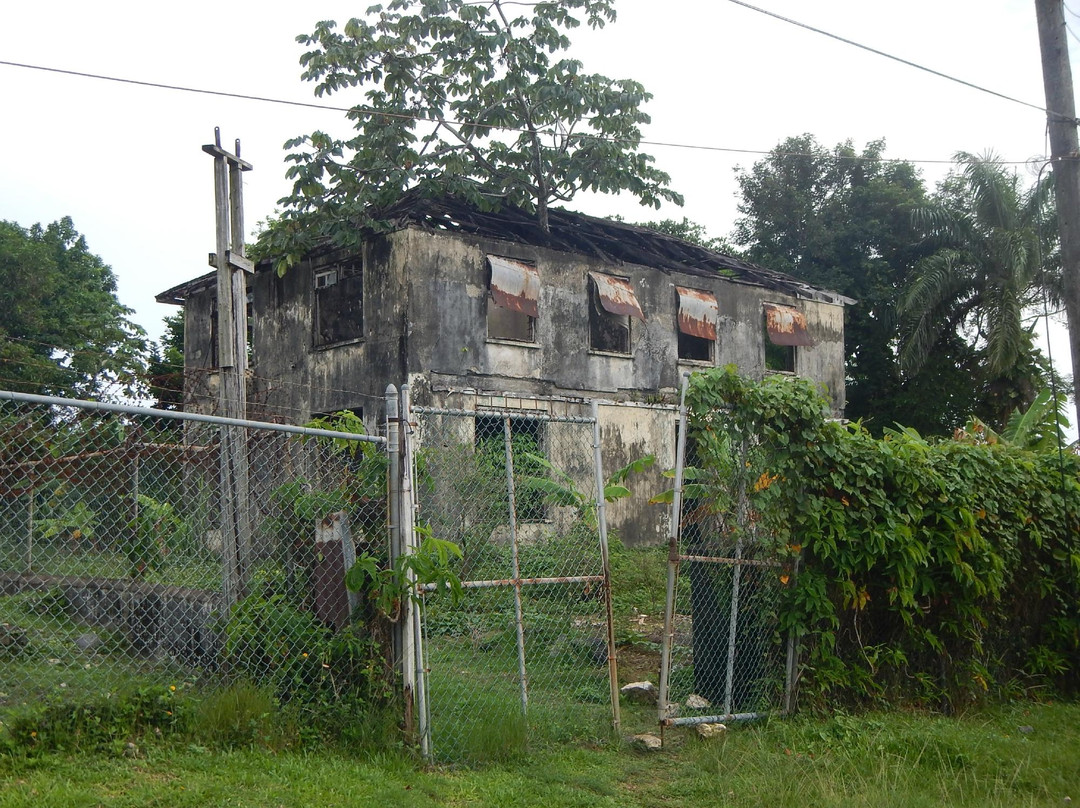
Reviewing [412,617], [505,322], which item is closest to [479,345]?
[505,322]

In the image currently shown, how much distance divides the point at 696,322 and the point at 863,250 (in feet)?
39.3

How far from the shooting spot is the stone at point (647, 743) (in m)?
6.60

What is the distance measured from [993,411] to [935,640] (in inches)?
845

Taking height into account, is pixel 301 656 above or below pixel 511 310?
below

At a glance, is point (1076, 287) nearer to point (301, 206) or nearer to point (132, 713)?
point (132, 713)

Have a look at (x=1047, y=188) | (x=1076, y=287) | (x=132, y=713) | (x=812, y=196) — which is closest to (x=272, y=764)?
(x=132, y=713)

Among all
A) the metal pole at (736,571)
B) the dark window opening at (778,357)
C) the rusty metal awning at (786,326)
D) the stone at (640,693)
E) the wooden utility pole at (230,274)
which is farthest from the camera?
the dark window opening at (778,357)

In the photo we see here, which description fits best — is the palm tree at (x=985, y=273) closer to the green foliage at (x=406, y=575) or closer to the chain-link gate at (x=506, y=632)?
the chain-link gate at (x=506, y=632)

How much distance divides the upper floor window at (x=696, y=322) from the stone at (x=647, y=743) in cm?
1465

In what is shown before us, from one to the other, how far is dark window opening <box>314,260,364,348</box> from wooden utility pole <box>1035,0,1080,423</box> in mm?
12607

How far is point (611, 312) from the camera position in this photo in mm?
19469

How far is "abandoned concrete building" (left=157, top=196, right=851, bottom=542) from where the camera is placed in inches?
683

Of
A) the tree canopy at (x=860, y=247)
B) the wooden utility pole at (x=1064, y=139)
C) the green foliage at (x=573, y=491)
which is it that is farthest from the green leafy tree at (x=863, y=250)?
the wooden utility pole at (x=1064, y=139)

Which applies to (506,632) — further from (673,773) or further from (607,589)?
(673,773)
